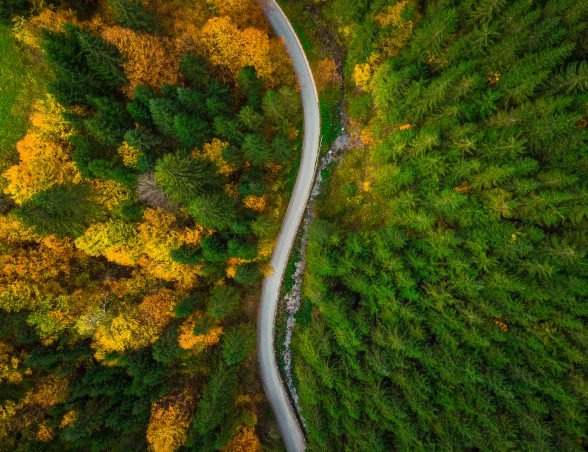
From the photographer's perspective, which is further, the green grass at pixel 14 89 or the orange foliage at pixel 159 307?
the green grass at pixel 14 89

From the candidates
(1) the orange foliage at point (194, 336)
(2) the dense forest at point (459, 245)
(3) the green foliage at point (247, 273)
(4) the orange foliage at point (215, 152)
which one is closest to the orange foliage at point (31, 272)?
(1) the orange foliage at point (194, 336)

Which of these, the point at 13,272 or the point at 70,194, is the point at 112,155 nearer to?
the point at 70,194

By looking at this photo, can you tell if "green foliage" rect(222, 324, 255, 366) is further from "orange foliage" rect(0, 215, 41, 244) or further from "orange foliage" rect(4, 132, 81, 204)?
"orange foliage" rect(4, 132, 81, 204)

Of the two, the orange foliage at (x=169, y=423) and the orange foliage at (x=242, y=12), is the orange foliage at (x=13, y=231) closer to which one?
the orange foliage at (x=169, y=423)

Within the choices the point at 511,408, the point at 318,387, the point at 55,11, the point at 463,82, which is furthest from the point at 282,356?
the point at 55,11

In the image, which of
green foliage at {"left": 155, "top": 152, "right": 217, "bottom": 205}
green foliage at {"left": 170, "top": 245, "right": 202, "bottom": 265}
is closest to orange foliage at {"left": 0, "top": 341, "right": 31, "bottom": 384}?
green foliage at {"left": 170, "top": 245, "right": 202, "bottom": 265}

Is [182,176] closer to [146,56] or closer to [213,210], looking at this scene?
[213,210]

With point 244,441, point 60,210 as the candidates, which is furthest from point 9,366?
point 244,441
